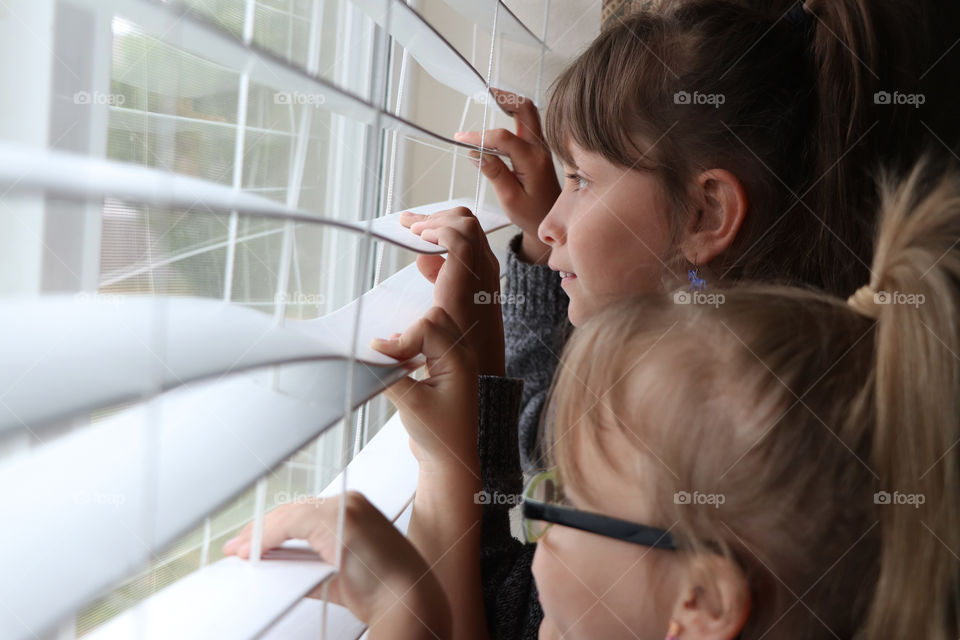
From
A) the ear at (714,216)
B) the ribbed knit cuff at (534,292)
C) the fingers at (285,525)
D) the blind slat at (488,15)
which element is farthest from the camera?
the ribbed knit cuff at (534,292)

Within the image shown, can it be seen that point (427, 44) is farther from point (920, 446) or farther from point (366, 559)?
point (920, 446)

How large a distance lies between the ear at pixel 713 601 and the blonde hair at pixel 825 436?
16 mm

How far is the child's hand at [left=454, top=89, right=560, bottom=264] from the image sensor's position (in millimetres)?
1032

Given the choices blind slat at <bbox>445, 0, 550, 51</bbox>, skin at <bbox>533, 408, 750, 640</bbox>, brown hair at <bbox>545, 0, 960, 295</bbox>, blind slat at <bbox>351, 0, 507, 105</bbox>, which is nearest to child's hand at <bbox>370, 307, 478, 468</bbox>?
skin at <bbox>533, 408, 750, 640</bbox>

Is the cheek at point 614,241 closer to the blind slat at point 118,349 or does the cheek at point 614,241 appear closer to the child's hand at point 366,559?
the child's hand at point 366,559

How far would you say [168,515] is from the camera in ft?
1.05

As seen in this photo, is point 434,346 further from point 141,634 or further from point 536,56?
point 536,56

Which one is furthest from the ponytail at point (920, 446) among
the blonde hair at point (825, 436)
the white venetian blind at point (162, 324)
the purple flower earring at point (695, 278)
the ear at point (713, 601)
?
the white venetian blind at point (162, 324)

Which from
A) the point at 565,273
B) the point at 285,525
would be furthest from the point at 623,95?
the point at 285,525

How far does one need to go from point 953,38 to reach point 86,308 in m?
1.32

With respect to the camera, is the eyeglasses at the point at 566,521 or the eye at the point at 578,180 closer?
the eyeglasses at the point at 566,521

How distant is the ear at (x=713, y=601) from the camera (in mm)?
657

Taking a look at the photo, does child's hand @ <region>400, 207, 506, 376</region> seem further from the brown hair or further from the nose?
the brown hair

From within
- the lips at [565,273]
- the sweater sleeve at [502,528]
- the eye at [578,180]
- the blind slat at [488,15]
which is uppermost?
the blind slat at [488,15]
